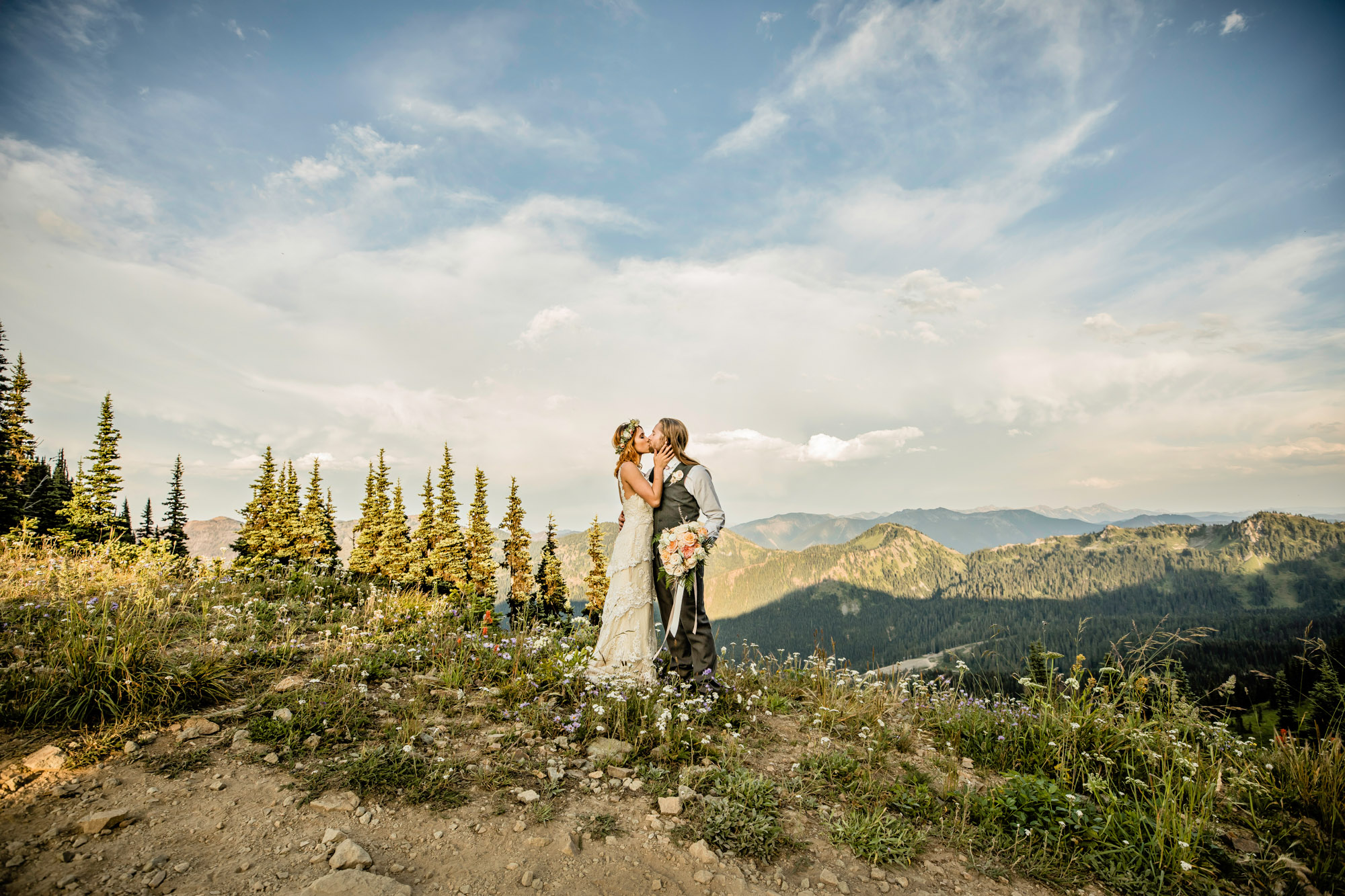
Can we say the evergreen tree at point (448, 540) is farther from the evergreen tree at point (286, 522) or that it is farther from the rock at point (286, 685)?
the rock at point (286, 685)

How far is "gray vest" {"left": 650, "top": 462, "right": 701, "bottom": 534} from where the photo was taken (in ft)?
25.1

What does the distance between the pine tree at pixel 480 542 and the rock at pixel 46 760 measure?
33540 mm

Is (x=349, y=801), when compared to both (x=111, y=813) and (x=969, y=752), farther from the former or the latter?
(x=969, y=752)

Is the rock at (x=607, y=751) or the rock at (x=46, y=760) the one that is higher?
the rock at (x=46, y=760)

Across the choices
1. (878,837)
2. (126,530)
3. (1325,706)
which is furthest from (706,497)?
(126,530)

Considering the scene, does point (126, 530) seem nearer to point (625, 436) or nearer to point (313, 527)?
point (313, 527)

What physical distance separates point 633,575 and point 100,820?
5.20m

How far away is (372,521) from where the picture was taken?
125 feet

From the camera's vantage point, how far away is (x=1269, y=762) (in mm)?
5539

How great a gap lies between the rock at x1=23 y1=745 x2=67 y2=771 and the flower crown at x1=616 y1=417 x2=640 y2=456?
593 cm

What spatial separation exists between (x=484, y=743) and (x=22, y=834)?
3.04 m

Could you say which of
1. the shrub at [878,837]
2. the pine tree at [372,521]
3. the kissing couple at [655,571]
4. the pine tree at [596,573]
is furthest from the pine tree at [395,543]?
the shrub at [878,837]

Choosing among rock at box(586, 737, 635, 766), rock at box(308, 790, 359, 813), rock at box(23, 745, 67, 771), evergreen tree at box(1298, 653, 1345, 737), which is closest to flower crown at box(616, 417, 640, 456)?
rock at box(586, 737, 635, 766)

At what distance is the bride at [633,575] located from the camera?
746 centimetres
